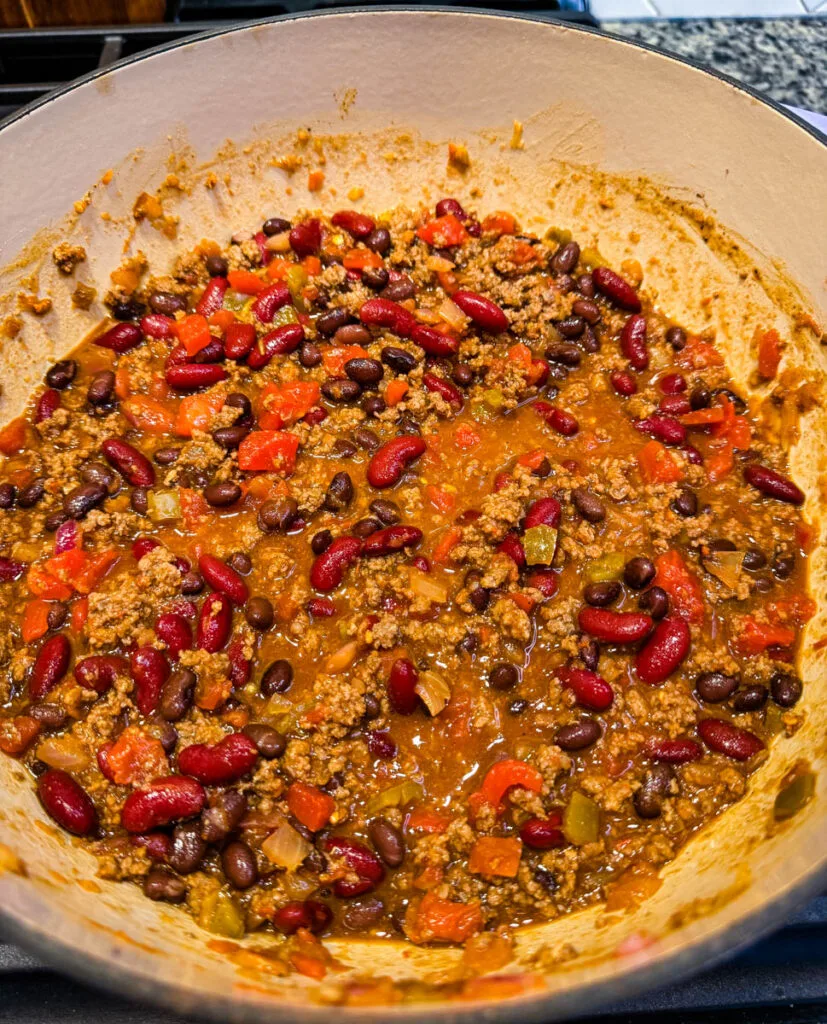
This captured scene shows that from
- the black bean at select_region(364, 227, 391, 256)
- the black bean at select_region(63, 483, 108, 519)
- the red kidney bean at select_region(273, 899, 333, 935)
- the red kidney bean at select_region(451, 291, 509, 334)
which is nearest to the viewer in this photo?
the red kidney bean at select_region(273, 899, 333, 935)

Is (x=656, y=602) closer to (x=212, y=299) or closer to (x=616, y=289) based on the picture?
(x=616, y=289)

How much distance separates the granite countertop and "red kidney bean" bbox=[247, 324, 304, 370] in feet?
8.46

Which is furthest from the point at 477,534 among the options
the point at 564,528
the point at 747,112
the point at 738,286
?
the point at 747,112

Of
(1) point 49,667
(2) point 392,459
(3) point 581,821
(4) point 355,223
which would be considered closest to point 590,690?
(3) point 581,821

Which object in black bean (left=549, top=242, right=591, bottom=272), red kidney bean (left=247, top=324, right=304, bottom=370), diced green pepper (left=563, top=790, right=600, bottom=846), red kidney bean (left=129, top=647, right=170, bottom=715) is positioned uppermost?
black bean (left=549, top=242, right=591, bottom=272)

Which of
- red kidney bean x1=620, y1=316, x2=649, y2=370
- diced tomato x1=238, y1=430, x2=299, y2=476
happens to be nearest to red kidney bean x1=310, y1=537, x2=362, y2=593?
diced tomato x1=238, y1=430, x2=299, y2=476

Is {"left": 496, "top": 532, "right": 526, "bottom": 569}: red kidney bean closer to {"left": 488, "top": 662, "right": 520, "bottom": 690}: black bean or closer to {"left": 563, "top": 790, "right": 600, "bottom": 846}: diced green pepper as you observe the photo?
{"left": 488, "top": 662, "right": 520, "bottom": 690}: black bean

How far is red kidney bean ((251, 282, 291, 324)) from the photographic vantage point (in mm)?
2857

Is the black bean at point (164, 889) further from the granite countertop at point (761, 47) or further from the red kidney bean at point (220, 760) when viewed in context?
the granite countertop at point (761, 47)

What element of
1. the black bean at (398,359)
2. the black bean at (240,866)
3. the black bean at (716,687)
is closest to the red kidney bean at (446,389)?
the black bean at (398,359)

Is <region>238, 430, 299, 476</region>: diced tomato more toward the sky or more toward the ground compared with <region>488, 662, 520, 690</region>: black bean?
more toward the sky

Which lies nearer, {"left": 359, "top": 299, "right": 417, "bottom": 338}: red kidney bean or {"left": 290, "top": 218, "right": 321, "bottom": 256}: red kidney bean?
{"left": 359, "top": 299, "right": 417, "bottom": 338}: red kidney bean

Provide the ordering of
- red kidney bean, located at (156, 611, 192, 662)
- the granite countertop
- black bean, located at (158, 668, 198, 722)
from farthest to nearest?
the granite countertop < red kidney bean, located at (156, 611, 192, 662) < black bean, located at (158, 668, 198, 722)

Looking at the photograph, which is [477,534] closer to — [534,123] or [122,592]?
[122,592]
